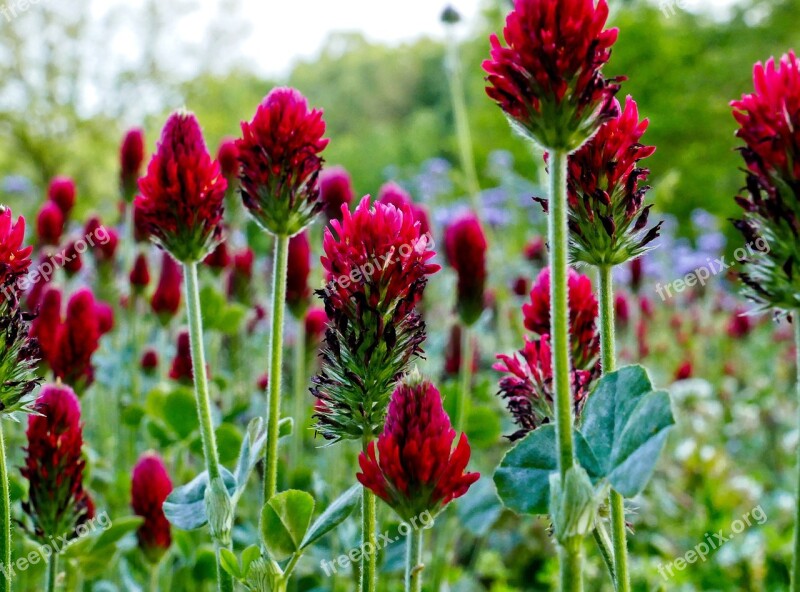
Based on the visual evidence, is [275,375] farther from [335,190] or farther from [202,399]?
[335,190]

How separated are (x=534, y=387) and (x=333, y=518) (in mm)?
391

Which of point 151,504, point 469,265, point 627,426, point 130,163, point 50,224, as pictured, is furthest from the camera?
point 50,224

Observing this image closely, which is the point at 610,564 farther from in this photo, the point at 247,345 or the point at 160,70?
the point at 160,70

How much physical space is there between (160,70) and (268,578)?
2676cm

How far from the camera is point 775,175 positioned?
3.04 feet

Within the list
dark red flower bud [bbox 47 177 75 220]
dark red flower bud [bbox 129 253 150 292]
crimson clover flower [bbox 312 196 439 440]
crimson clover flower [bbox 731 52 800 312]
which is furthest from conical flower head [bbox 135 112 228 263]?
dark red flower bud [bbox 47 177 75 220]

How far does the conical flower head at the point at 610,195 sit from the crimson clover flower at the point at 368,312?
9.3 inches

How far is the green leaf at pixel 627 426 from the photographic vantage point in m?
0.94

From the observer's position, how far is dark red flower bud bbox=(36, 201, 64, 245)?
333cm

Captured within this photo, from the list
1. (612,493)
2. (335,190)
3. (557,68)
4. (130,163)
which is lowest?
(612,493)

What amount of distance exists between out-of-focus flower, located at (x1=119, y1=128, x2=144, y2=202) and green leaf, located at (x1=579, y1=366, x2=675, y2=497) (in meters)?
2.44

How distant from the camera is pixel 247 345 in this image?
13.4 ft

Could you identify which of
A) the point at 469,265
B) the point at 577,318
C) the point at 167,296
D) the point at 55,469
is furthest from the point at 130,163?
the point at 577,318

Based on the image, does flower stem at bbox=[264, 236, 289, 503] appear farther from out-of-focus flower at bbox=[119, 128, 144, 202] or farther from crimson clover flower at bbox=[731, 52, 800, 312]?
out-of-focus flower at bbox=[119, 128, 144, 202]
